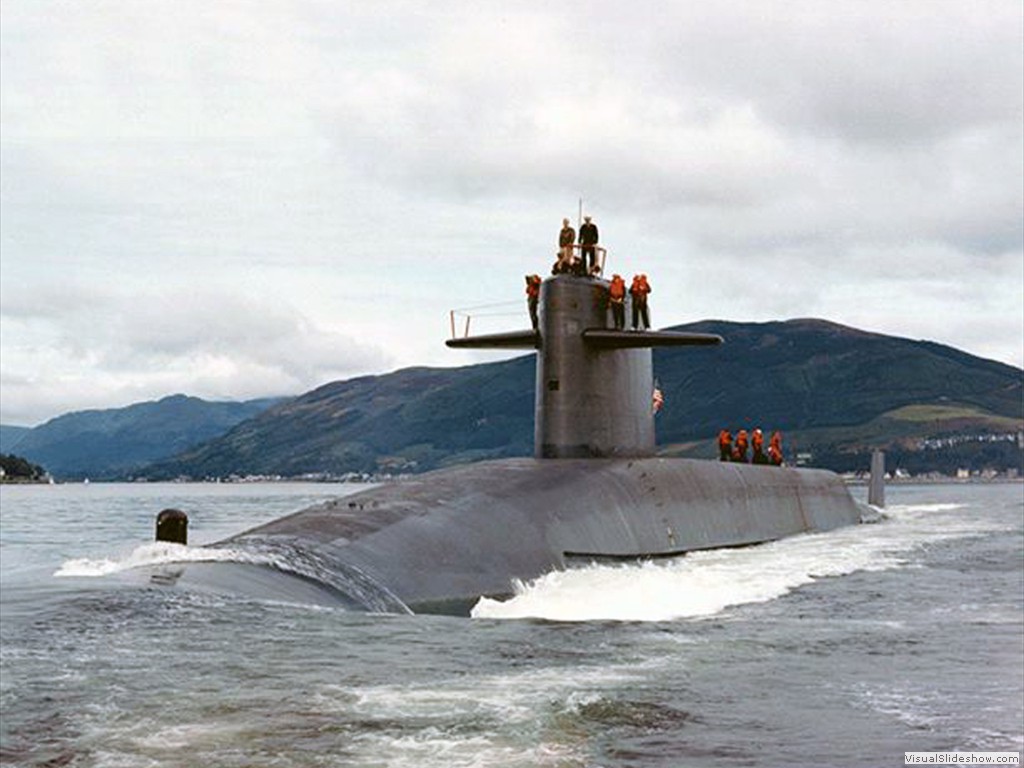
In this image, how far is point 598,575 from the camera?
65.3 feet

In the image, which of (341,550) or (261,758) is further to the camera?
(341,550)

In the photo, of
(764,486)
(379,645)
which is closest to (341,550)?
(379,645)

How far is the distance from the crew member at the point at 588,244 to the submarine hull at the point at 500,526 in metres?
4.21

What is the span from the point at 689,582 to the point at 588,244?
28.8 ft

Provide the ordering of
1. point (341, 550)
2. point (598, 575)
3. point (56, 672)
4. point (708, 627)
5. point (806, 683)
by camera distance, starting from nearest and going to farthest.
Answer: point (56, 672)
point (806, 683)
point (708, 627)
point (341, 550)
point (598, 575)

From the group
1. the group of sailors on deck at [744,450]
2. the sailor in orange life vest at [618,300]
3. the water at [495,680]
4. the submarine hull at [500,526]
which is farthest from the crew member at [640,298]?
the group of sailors on deck at [744,450]

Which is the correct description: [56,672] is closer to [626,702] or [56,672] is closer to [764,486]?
[626,702]

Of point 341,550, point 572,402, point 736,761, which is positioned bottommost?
point 736,761

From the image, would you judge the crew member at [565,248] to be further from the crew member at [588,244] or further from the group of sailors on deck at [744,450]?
the group of sailors on deck at [744,450]

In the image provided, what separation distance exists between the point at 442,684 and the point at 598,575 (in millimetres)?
9537

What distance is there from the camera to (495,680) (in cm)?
1091

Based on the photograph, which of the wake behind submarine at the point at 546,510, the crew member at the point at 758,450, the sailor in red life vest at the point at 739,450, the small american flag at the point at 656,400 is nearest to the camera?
the wake behind submarine at the point at 546,510

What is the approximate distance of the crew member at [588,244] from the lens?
85.5 feet

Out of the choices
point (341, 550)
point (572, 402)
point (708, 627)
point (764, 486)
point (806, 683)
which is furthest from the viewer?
point (764, 486)
